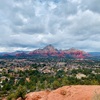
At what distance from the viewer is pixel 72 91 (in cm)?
5188

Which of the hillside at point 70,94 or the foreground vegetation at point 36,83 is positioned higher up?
the hillside at point 70,94

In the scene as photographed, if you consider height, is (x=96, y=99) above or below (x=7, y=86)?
above

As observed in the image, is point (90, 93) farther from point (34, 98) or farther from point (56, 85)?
point (56, 85)

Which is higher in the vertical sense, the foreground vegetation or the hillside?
the hillside

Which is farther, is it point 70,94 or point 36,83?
point 36,83

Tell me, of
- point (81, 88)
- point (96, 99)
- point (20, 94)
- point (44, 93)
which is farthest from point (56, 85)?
point (96, 99)

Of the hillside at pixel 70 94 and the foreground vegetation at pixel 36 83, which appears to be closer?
the hillside at pixel 70 94

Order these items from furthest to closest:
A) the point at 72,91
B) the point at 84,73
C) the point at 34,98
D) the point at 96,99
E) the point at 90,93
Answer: the point at 84,73 < the point at 34,98 < the point at 72,91 < the point at 90,93 < the point at 96,99

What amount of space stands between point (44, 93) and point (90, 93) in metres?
14.8

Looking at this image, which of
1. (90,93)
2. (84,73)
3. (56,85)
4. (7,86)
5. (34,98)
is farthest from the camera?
(84,73)

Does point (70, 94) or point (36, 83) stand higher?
point (70, 94)

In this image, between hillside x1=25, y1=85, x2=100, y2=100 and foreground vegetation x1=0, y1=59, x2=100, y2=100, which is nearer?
hillside x1=25, y1=85, x2=100, y2=100

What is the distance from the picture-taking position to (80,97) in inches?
1896

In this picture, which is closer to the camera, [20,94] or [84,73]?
[20,94]
